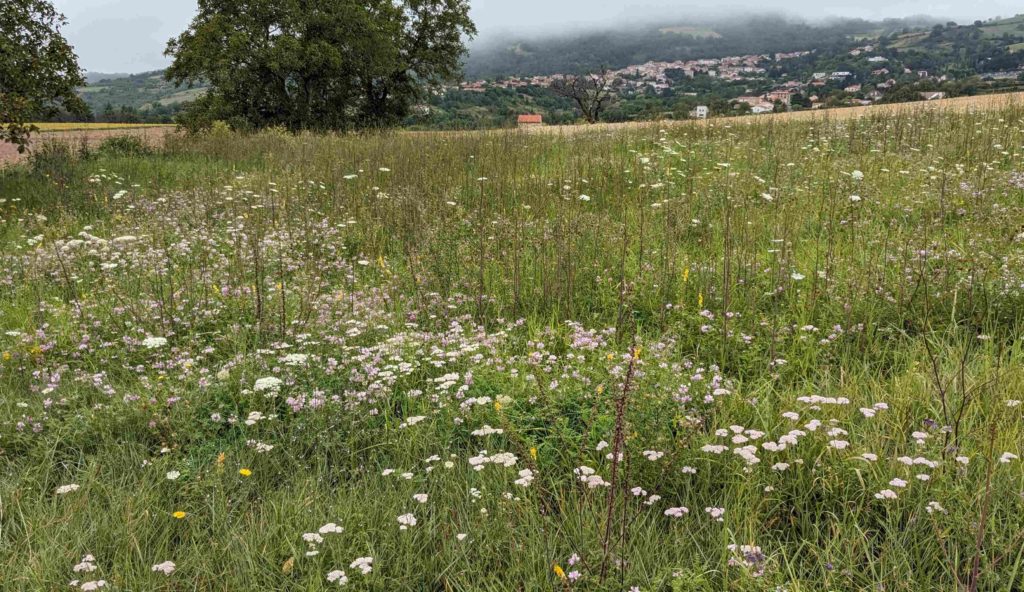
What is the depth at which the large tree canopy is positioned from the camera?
30.0 m

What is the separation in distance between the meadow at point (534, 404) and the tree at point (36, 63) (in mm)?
4288

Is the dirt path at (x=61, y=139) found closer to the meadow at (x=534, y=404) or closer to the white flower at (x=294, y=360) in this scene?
the meadow at (x=534, y=404)

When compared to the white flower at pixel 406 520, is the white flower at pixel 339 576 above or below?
below

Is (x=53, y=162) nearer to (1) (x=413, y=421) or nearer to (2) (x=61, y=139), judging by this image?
(2) (x=61, y=139)

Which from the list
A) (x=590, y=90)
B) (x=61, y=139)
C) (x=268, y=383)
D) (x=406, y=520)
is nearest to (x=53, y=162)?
(x=61, y=139)

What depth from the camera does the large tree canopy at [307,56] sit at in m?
30.0

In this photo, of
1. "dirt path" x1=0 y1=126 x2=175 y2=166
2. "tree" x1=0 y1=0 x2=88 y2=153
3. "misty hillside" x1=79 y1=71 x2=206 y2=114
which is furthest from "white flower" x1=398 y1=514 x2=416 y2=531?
"misty hillside" x1=79 y1=71 x2=206 y2=114

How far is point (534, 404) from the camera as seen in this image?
3328 mm

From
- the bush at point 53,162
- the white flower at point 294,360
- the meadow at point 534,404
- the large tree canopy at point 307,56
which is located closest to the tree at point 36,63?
the bush at point 53,162

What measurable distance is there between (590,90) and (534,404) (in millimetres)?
48470

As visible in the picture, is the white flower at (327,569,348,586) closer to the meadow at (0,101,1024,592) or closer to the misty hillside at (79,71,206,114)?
the meadow at (0,101,1024,592)

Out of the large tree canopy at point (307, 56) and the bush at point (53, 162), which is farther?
the large tree canopy at point (307, 56)

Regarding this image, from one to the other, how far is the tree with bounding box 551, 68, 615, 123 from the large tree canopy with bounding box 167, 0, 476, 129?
38.7ft

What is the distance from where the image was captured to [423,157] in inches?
411
